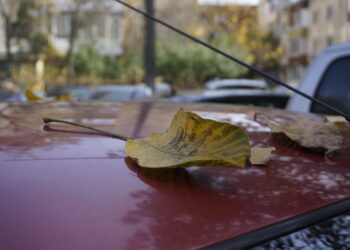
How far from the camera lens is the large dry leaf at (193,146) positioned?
91cm

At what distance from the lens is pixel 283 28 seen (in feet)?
162

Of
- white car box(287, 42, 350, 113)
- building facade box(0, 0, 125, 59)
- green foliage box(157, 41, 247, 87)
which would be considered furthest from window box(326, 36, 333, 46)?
white car box(287, 42, 350, 113)

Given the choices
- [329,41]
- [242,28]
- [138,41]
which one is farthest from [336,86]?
[329,41]

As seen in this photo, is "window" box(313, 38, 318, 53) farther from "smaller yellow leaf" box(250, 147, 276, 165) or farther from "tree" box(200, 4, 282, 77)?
"smaller yellow leaf" box(250, 147, 276, 165)

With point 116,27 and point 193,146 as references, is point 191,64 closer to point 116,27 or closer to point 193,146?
point 116,27

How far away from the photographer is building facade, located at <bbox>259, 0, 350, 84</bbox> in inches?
1462

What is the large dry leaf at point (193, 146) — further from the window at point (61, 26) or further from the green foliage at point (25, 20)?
the window at point (61, 26)

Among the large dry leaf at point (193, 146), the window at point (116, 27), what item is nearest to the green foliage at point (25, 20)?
the window at point (116, 27)

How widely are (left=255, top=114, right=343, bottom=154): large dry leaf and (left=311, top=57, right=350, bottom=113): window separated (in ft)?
5.63

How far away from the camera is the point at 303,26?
1768 inches

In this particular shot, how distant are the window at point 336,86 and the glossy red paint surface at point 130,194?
187cm

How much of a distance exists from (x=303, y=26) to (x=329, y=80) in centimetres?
4381

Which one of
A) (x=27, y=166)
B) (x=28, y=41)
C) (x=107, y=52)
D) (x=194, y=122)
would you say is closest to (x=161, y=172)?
(x=194, y=122)

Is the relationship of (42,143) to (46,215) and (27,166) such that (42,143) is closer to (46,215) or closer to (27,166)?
(27,166)
